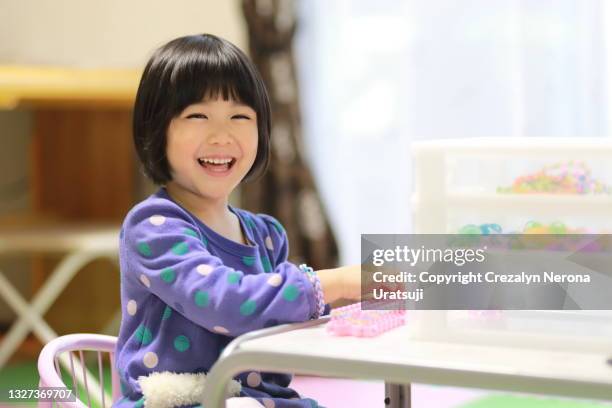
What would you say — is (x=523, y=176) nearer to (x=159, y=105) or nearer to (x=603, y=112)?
(x=159, y=105)

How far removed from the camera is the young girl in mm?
948

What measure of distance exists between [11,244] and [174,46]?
5.11 feet

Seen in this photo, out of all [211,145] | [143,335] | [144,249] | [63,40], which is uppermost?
[63,40]

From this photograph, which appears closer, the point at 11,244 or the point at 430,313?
the point at 430,313

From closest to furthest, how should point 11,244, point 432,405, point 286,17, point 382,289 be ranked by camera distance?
point 382,289 → point 432,405 → point 11,244 → point 286,17

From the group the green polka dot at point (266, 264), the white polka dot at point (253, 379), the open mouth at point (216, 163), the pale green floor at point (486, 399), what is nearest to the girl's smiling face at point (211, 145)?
the open mouth at point (216, 163)

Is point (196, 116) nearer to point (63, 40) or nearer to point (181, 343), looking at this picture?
point (181, 343)

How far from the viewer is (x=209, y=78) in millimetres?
1071

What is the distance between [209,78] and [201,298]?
261mm

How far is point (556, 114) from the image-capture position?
2.57 m

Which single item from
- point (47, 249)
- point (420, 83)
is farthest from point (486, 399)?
point (47, 249)

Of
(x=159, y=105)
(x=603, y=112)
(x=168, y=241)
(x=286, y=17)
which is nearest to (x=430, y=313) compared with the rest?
(x=168, y=241)

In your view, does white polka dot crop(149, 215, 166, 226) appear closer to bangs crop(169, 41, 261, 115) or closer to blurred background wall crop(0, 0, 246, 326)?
bangs crop(169, 41, 261, 115)

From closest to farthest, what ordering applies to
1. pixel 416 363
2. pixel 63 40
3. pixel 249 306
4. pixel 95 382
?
pixel 416 363
pixel 249 306
pixel 95 382
pixel 63 40
